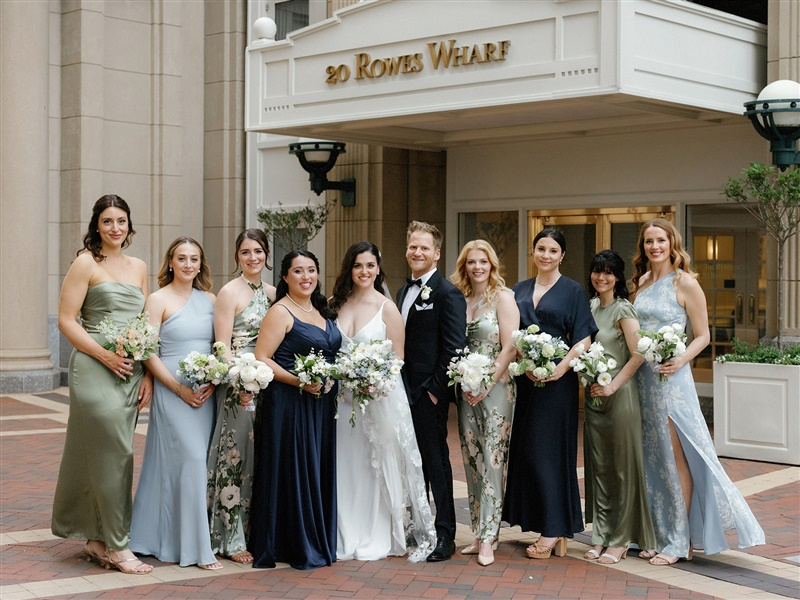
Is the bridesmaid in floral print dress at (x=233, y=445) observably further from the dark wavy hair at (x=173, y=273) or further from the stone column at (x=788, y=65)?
the stone column at (x=788, y=65)

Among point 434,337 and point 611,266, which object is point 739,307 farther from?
point 434,337

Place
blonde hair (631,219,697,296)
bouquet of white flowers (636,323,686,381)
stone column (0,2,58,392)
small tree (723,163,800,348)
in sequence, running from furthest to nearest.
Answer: stone column (0,2,58,392) → small tree (723,163,800,348) → blonde hair (631,219,697,296) → bouquet of white flowers (636,323,686,381)

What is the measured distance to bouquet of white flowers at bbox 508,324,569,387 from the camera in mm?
6590

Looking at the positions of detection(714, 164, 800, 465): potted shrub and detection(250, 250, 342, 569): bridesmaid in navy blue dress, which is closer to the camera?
detection(250, 250, 342, 569): bridesmaid in navy blue dress

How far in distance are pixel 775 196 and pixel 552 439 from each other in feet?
15.4

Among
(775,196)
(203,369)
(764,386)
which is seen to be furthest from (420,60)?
(203,369)

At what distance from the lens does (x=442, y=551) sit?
688 centimetres

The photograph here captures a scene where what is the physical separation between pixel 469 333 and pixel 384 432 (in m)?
0.83

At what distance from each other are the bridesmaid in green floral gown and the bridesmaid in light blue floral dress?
921 millimetres

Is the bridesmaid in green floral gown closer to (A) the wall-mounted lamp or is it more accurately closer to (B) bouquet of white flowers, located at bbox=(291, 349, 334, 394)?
(B) bouquet of white flowers, located at bbox=(291, 349, 334, 394)

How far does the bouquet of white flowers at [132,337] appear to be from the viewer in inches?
255

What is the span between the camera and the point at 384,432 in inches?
272

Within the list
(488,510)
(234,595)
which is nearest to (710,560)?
(488,510)

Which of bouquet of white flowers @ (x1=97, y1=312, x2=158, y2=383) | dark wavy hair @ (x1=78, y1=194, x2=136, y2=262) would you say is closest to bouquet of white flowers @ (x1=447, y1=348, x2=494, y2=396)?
bouquet of white flowers @ (x1=97, y1=312, x2=158, y2=383)
